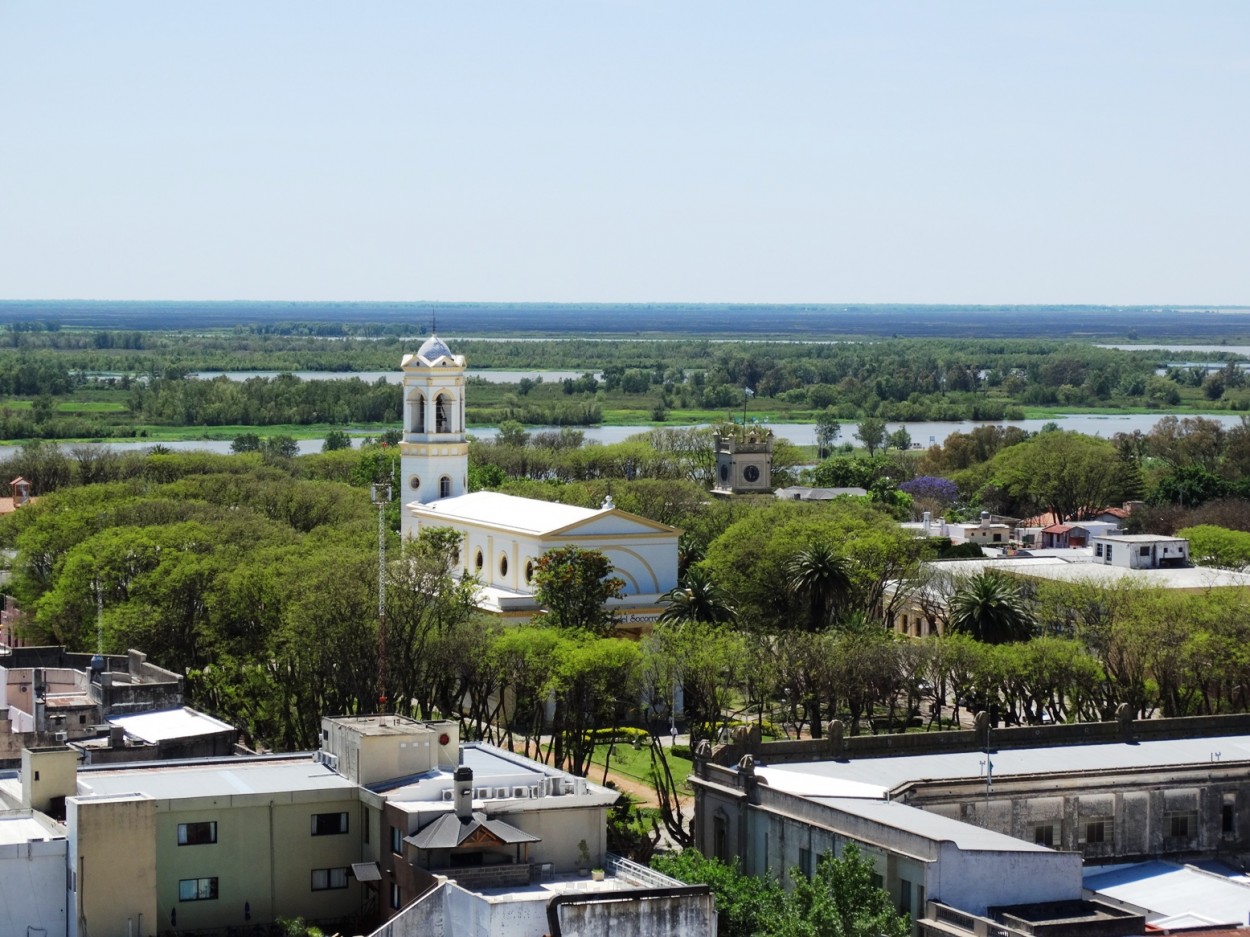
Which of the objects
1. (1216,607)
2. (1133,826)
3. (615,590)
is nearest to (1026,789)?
(1133,826)

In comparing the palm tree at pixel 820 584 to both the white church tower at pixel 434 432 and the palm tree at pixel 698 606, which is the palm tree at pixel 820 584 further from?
the white church tower at pixel 434 432

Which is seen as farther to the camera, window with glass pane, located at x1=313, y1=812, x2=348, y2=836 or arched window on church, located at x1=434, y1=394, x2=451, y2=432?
arched window on church, located at x1=434, y1=394, x2=451, y2=432

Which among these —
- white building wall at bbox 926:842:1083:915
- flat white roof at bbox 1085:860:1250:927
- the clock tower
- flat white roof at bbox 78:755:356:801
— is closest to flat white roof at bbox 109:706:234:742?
flat white roof at bbox 78:755:356:801

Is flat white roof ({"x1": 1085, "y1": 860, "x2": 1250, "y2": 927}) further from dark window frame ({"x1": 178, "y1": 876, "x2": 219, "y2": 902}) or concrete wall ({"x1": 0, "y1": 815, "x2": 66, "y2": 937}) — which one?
concrete wall ({"x1": 0, "y1": 815, "x2": 66, "y2": 937})

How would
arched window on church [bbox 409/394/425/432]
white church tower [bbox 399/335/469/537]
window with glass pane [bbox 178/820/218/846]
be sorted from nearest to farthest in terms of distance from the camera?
window with glass pane [bbox 178/820/218/846] → white church tower [bbox 399/335/469/537] → arched window on church [bbox 409/394/425/432]

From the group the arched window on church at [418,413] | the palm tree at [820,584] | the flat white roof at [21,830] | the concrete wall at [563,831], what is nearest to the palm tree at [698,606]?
the palm tree at [820,584]

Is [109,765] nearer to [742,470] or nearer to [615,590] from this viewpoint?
[615,590]
